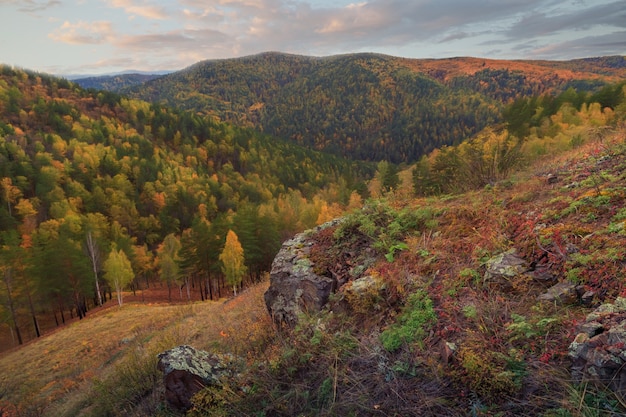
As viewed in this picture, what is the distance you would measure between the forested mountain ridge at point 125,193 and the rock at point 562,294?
3825 cm

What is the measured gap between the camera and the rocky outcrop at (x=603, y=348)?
9.87ft

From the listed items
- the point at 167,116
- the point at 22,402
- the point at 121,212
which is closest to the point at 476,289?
the point at 22,402

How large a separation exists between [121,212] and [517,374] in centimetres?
8946

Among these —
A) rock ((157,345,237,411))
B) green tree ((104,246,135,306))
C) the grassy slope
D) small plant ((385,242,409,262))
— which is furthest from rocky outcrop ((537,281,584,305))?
green tree ((104,246,135,306))

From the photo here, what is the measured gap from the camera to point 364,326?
18.6ft

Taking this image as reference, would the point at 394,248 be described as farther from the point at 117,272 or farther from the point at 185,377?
the point at 117,272

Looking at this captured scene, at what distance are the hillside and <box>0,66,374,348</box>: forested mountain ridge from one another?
34.1m

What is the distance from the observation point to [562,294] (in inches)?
166

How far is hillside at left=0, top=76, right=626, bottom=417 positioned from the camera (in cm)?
360

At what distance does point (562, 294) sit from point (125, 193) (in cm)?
10064

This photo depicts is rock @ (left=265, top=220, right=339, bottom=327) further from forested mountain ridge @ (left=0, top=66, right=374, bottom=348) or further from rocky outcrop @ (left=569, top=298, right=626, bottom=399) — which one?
forested mountain ridge @ (left=0, top=66, right=374, bottom=348)

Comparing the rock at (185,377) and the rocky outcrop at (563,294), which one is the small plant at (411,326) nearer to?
the rocky outcrop at (563,294)

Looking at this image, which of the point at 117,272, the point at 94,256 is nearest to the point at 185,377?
the point at 117,272

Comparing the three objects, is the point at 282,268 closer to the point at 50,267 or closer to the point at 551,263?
the point at 551,263
